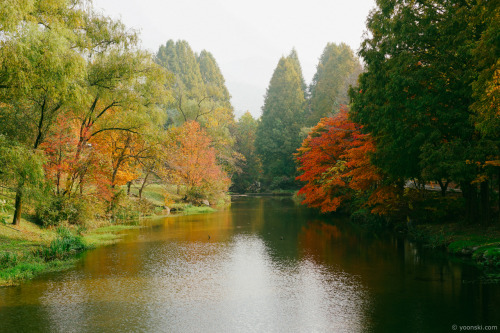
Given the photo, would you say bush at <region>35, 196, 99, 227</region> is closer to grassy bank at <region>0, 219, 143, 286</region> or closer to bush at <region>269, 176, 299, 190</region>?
grassy bank at <region>0, 219, 143, 286</region>

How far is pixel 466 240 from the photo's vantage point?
47.3ft

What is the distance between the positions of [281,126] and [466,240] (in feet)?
152

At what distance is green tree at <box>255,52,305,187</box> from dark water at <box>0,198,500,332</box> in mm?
39795

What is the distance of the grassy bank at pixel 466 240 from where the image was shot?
1230 cm

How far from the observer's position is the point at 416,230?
18.0 meters

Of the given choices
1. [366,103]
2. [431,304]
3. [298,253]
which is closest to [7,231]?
[298,253]

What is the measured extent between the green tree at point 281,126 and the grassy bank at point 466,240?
37.1 meters

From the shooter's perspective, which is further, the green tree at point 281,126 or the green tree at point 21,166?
the green tree at point 281,126

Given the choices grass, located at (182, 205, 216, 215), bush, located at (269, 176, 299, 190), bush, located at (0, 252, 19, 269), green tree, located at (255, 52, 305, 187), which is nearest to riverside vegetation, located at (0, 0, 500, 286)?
bush, located at (0, 252, 19, 269)

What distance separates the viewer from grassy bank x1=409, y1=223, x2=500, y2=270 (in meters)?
12.3

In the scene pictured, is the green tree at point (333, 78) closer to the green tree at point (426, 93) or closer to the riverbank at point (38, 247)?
the green tree at point (426, 93)

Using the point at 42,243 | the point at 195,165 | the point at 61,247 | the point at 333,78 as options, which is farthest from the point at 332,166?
the point at 333,78

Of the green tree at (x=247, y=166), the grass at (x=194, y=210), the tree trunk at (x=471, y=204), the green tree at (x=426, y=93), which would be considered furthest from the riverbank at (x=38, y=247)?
the green tree at (x=247, y=166)

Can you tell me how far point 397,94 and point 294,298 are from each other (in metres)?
10.3
